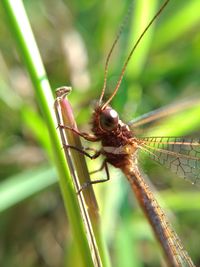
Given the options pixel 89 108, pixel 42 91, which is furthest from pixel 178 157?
pixel 42 91

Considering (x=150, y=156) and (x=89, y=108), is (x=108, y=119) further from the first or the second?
(x=89, y=108)

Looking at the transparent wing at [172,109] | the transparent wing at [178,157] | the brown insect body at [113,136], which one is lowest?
the transparent wing at [178,157]

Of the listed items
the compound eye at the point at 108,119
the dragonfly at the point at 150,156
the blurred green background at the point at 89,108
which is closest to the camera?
the compound eye at the point at 108,119

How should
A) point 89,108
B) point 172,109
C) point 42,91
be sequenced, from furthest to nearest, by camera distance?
point 172,109 → point 89,108 → point 42,91

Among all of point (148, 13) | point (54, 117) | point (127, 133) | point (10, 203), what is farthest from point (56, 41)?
point (54, 117)

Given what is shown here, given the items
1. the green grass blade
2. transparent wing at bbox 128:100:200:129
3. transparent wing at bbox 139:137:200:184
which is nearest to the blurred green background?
transparent wing at bbox 128:100:200:129

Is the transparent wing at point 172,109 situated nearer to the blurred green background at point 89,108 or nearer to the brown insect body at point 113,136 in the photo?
the blurred green background at point 89,108

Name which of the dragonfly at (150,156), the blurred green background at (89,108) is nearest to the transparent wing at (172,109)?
the blurred green background at (89,108)
